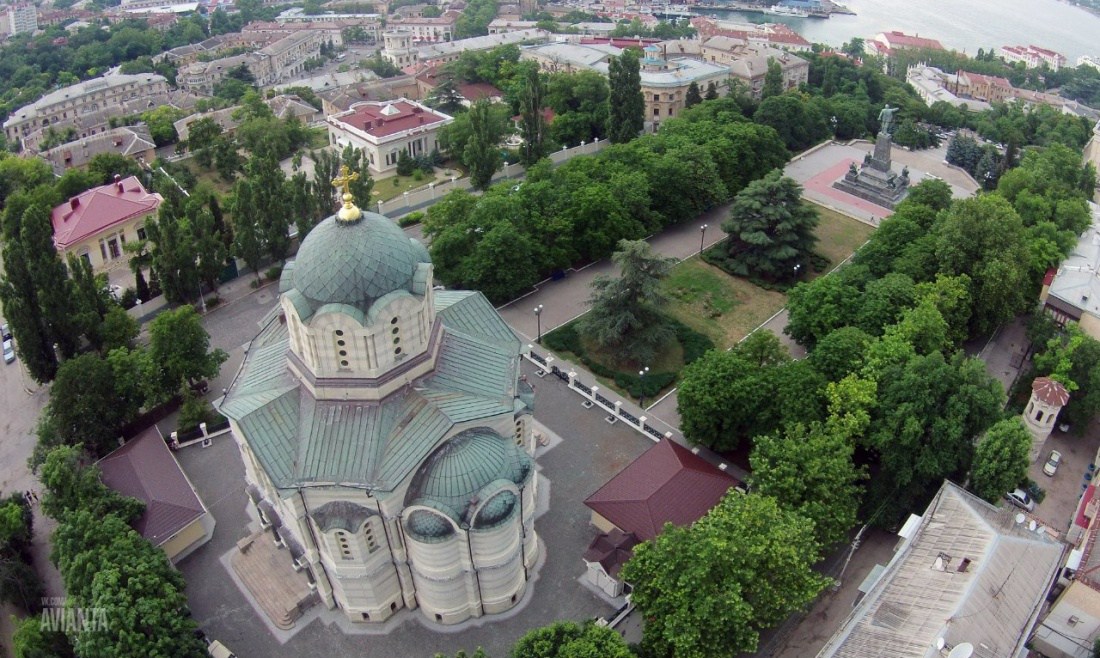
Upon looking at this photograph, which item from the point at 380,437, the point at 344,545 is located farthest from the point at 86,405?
the point at 380,437

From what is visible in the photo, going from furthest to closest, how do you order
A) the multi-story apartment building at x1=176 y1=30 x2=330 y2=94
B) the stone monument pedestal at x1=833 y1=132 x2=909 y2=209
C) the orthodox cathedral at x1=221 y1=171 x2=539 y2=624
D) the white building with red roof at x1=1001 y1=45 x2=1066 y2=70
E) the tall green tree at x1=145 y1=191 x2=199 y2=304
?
the white building with red roof at x1=1001 y1=45 x2=1066 y2=70 < the multi-story apartment building at x1=176 y1=30 x2=330 y2=94 < the stone monument pedestal at x1=833 y1=132 x2=909 y2=209 < the tall green tree at x1=145 y1=191 x2=199 y2=304 < the orthodox cathedral at x1=221 y1=171 x2=539 y2=624

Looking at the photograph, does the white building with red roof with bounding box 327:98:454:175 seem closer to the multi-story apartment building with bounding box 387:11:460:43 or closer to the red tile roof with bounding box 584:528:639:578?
the red tile roof with bounding box 584:528:639:578

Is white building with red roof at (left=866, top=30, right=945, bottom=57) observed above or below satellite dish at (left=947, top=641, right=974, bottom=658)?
below

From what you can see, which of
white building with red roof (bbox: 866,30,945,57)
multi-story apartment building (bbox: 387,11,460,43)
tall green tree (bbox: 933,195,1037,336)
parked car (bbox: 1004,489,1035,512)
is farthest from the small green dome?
multi-story apartment building (bbox: 387,11,460,43)

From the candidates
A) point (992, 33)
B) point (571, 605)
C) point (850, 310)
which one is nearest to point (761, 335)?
point (850, 310)

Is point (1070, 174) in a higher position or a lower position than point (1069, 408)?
higher

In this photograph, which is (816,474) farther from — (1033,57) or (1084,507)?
(1033,57)

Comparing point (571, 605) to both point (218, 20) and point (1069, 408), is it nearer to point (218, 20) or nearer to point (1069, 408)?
point (1069, 408)
